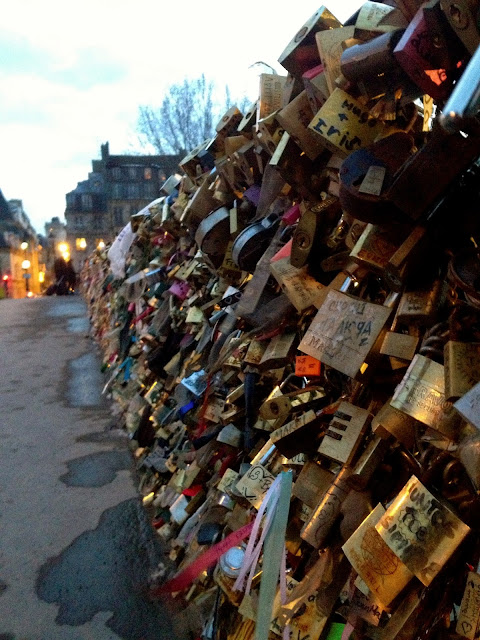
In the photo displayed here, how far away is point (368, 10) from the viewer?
1.72 metres

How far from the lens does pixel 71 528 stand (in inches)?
132

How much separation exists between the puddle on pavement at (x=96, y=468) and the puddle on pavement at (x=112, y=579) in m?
0.63

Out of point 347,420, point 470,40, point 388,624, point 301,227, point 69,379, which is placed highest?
point 470,40

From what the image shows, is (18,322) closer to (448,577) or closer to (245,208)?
(245,208)

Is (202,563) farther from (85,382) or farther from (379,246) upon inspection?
(85,382)

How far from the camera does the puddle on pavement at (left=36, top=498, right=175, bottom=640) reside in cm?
251

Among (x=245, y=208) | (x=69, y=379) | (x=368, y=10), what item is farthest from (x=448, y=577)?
(x=69, y=379)

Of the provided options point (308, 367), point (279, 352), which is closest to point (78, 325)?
point (279, 352)

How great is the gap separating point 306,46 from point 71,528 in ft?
9.13

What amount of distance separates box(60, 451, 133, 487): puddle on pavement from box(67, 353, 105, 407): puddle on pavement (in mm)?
1748

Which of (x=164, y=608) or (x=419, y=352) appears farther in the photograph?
(x=164, y=608)

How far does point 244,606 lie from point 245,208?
1.81 meters

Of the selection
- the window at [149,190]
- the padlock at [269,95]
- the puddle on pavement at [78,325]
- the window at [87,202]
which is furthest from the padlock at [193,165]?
the window at [87,202]

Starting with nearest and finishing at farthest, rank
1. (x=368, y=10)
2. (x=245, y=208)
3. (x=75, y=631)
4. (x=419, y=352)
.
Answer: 1. (x=419, y=352)
2. (x=368, y=10)
3. (x=75, y=631)
4. (x=245, y=208)
